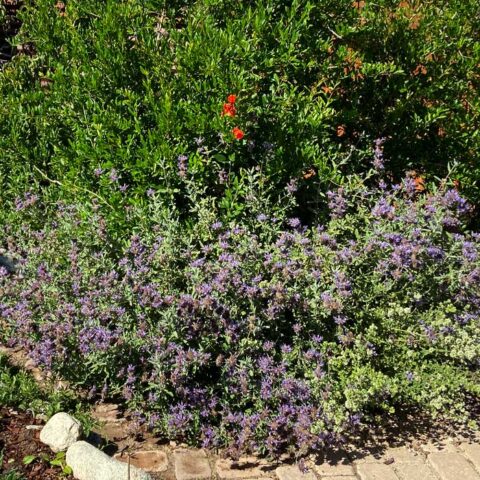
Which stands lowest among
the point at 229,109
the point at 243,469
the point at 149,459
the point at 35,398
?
the point at 35,398

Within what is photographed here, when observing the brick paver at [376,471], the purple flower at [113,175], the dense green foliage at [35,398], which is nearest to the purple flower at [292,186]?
the purple flower at [113,175]

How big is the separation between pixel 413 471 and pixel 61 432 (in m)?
1.91

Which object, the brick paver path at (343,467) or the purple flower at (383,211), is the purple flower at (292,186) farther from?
the brick paver path at (343,467)

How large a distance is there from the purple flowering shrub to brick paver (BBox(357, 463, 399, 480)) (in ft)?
0.81

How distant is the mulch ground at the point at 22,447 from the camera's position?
3260mm

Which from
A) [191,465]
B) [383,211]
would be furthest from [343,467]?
[383,211]

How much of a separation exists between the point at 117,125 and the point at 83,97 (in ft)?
1.49

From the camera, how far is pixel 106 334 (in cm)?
344

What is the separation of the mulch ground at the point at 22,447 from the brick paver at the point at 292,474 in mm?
1100

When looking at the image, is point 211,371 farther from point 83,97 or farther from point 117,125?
point 83,97

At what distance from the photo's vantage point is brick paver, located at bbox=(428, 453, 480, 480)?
3637mm

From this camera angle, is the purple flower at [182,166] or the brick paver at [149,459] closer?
the brick paver at [149,459]

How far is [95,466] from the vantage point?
3213 mm

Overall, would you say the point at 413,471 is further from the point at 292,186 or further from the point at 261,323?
the point at 292,186
